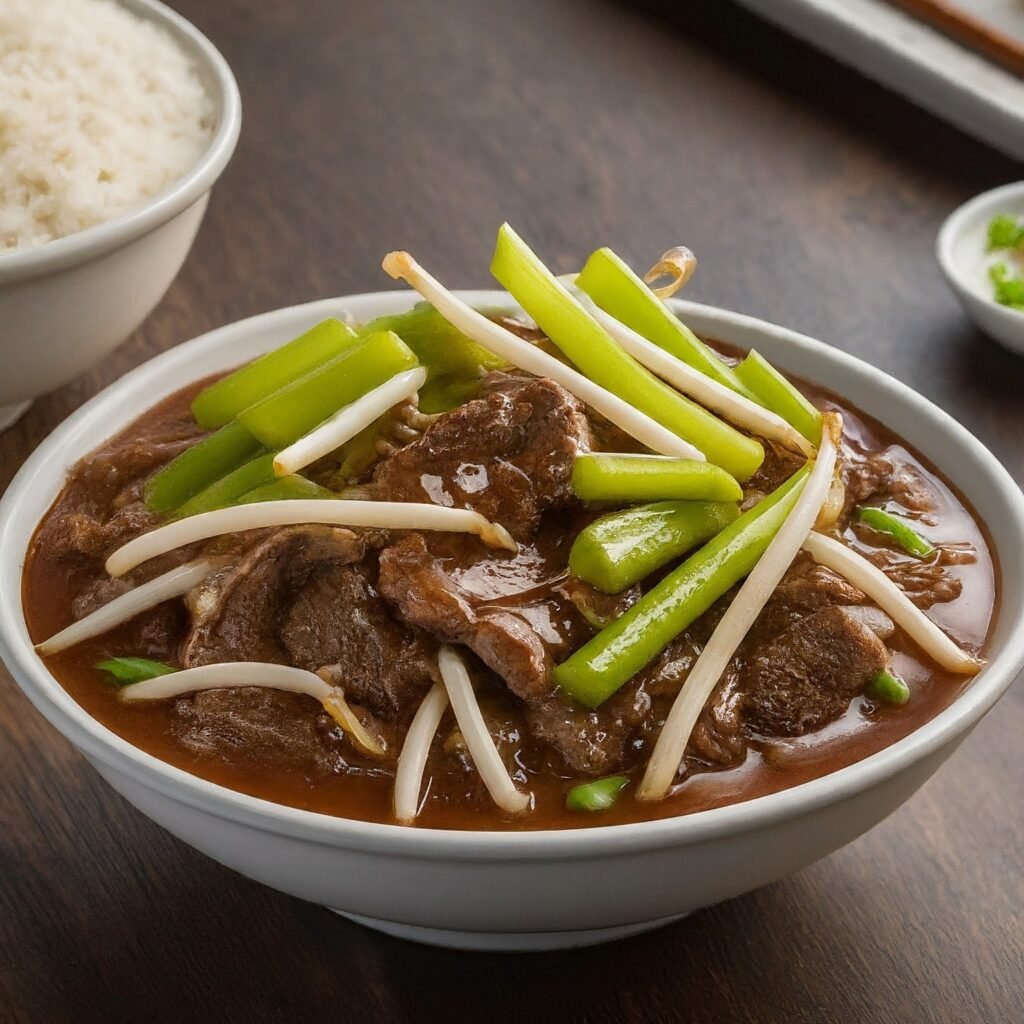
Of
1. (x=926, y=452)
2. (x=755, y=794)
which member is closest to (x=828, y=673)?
(x=755, y=794)

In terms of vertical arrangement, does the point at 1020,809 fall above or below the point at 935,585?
below

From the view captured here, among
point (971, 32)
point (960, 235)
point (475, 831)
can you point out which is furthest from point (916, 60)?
point (475, 831)

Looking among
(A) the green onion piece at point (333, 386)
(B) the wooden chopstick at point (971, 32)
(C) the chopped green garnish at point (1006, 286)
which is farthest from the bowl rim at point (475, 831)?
(B) the wooden chopstick at point (971, 32)

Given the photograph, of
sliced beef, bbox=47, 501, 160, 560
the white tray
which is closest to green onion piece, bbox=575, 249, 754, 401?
sliced beef, bbox=47, 501, 160, 560

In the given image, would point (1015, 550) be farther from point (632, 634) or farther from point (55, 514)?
point (55, 514)

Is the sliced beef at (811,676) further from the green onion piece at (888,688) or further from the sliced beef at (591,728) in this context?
the sliced beef at (591,728)

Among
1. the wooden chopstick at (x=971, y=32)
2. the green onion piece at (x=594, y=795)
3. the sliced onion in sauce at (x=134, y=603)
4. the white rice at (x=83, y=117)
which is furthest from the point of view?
the wooden chopstick at (x=971, y=32)
